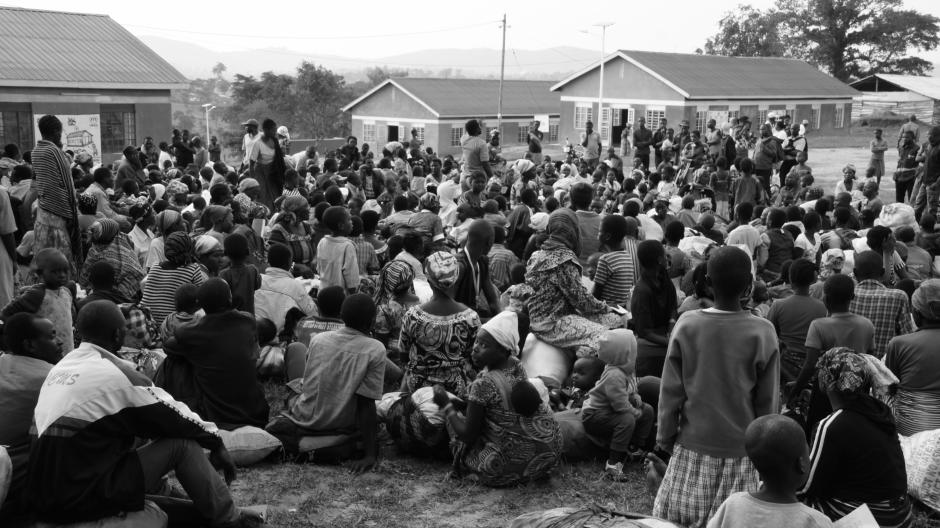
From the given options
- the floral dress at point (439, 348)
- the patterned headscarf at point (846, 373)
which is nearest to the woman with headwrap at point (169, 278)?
the floral dress at point (439, 348)

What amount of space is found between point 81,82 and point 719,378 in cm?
2723

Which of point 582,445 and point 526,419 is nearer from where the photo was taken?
point 526,419

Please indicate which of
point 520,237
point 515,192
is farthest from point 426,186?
point 520,237

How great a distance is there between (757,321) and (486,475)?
2.01 metres

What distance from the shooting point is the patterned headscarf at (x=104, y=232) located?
776 centimetres

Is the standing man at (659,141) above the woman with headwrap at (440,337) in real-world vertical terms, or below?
above

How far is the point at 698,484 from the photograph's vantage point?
4.57 metres

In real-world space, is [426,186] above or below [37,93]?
below

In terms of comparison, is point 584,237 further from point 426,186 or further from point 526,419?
point 426,186

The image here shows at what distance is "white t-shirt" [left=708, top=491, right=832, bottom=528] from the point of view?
3588 mm

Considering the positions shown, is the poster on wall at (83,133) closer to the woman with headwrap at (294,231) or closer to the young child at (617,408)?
the woman with headwrap at (294,231)

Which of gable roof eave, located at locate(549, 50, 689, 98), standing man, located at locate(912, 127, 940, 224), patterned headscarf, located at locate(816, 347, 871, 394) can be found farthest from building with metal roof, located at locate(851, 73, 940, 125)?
patterned headscarf, located at locate(816, 347, 871, 394)

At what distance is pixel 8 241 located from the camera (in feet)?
26.0

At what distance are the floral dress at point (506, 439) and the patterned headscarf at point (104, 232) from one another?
3.82 m
